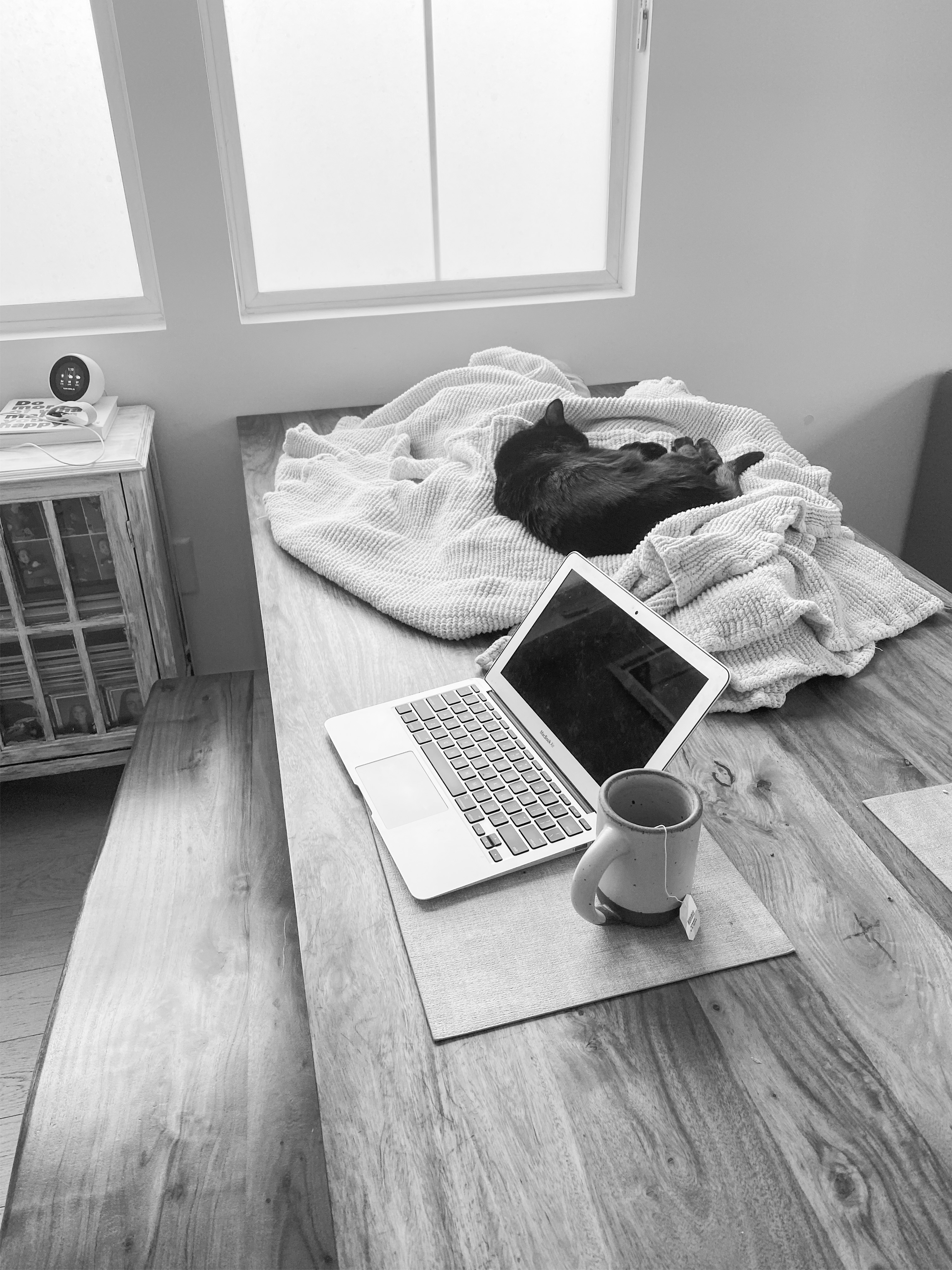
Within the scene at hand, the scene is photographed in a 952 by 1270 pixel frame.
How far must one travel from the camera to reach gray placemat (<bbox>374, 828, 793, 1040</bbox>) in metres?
0.70

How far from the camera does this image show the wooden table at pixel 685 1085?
562 mm

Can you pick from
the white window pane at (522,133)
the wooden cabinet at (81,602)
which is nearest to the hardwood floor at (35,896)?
the wooden cabinet at (81,602)

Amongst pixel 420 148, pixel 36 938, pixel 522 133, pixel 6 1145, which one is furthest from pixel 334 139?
pixel 6 1145

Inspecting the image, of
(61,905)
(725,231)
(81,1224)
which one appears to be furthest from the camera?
(725,231)

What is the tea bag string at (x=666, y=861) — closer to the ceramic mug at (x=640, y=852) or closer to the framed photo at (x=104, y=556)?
the ceramic mug at (x=640, y=852)

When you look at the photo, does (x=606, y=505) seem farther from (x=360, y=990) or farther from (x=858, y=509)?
(x=858, y=509)

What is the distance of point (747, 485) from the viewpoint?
1429 mm

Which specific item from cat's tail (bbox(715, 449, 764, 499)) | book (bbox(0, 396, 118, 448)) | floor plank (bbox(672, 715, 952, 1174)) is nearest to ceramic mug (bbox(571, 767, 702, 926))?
floor plank (bbox(672, 715, 952, 1174))

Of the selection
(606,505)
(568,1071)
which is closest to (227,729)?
(606,505)

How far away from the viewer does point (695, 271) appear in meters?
2.17

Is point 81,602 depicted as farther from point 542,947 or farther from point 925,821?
point 925,821

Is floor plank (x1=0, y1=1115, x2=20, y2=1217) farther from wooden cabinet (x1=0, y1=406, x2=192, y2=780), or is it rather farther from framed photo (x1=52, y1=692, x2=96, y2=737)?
framed photo (x1=52, y1=692, x2=96, y2=737)

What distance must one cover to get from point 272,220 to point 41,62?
498 millimetres

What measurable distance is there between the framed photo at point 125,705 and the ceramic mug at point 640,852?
135 cm
